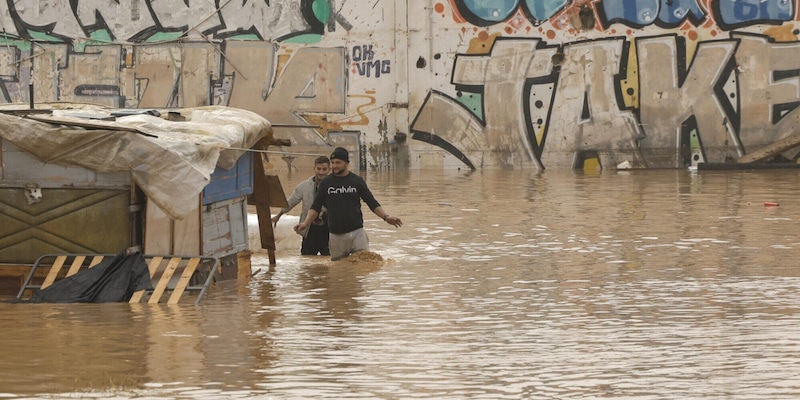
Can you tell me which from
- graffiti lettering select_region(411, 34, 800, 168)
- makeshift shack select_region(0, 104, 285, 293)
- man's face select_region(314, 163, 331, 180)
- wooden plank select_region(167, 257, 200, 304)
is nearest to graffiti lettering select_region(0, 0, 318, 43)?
graffiti lettering select_region(411, 34, 800, 168)

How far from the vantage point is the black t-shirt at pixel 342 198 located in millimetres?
14844

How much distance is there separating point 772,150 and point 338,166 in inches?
725

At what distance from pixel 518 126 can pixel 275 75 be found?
5.73 m

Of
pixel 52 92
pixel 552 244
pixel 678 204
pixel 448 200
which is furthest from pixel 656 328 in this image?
pixel 52 92

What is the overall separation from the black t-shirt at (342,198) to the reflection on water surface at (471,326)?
20.0 inches

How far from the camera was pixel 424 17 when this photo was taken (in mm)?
33500

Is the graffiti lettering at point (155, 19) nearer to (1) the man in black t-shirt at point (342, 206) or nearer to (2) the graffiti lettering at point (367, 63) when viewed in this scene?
(2) the graffiti lettering at point (367, 63)

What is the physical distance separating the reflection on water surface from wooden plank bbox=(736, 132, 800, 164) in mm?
12798

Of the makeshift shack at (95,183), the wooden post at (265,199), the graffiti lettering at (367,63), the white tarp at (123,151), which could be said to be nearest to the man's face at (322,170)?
the wooden post at (265,199)

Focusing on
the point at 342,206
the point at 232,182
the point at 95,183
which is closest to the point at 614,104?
the point at 342,206

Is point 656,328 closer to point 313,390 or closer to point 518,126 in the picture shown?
point 313,390

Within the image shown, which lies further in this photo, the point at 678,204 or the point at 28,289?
the point at 678,204

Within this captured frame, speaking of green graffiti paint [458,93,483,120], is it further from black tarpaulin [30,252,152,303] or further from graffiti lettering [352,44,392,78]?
black tarpaulin [30,252,152,303]

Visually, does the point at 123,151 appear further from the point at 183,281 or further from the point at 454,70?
the point at 454,70
